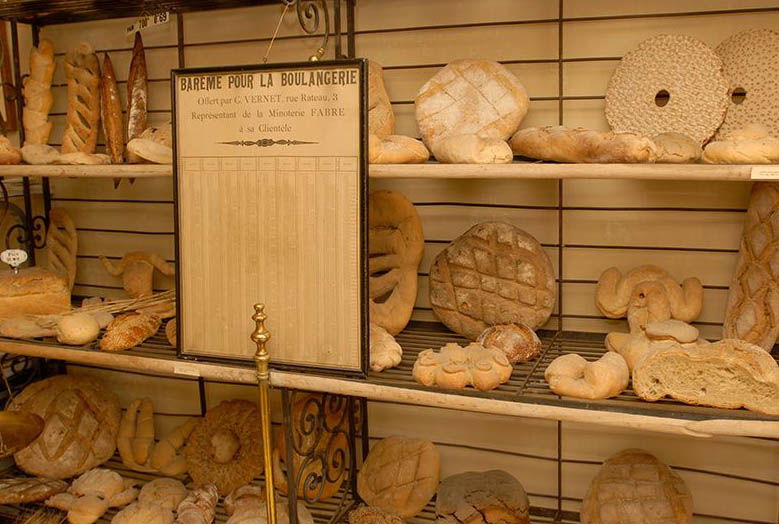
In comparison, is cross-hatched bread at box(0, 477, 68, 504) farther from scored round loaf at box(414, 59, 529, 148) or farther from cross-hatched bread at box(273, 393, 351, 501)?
scored round loaf at box(414, 59, 529, 148)

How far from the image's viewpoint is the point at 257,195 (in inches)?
83.7

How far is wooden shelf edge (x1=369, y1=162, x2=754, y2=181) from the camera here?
179cm

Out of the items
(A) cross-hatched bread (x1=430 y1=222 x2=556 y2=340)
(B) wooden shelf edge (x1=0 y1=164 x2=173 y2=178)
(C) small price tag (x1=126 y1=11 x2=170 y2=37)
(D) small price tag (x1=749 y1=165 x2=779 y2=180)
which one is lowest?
(A) cross-hatched bread (x1=430 y1=222 x2=556 y2=340)

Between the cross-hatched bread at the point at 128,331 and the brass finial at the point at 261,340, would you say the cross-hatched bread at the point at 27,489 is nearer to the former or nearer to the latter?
the cross-hatched bread at the point at 128,331

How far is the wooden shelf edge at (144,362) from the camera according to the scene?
87.0 inches

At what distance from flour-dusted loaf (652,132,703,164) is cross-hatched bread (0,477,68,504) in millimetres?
2139

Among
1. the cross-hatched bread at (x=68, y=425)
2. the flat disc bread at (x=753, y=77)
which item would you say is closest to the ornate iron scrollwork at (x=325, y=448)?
the cross-hatched bread at (x=68, y=425)

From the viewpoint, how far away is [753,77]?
213 centimetres

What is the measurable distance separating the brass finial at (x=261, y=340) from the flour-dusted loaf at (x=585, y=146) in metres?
0.77

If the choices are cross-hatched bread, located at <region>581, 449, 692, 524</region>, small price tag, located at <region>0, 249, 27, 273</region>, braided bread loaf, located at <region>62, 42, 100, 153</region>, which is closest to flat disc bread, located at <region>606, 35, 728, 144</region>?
cross-hatched bread, located at <region>581, 449, 692, 524</region>

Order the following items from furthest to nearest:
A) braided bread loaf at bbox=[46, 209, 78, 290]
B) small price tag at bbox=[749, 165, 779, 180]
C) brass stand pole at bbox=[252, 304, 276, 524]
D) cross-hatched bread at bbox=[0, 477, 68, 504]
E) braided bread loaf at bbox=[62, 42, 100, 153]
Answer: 1. braided bread loaf at bbox=[46, 209, 78, 290]
2. braided bread loaf at bbox=[62, 42, 100, 153]
3. cross-hatched bread at bbox=[0, 477, 68, 504]
4. brass stand pole at bbox=[252, 304, 276, 524]
5. small price tag at bbox=[749, 165, 779, 180]

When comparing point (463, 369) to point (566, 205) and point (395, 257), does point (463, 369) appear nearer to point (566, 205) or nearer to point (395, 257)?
point (395, 257)

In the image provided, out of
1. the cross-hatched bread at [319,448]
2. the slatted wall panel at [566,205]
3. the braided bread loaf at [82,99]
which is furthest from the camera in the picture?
the braided bread loaf at [82,99]

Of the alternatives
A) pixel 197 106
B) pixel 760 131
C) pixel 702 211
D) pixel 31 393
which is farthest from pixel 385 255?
pixel 31 393
